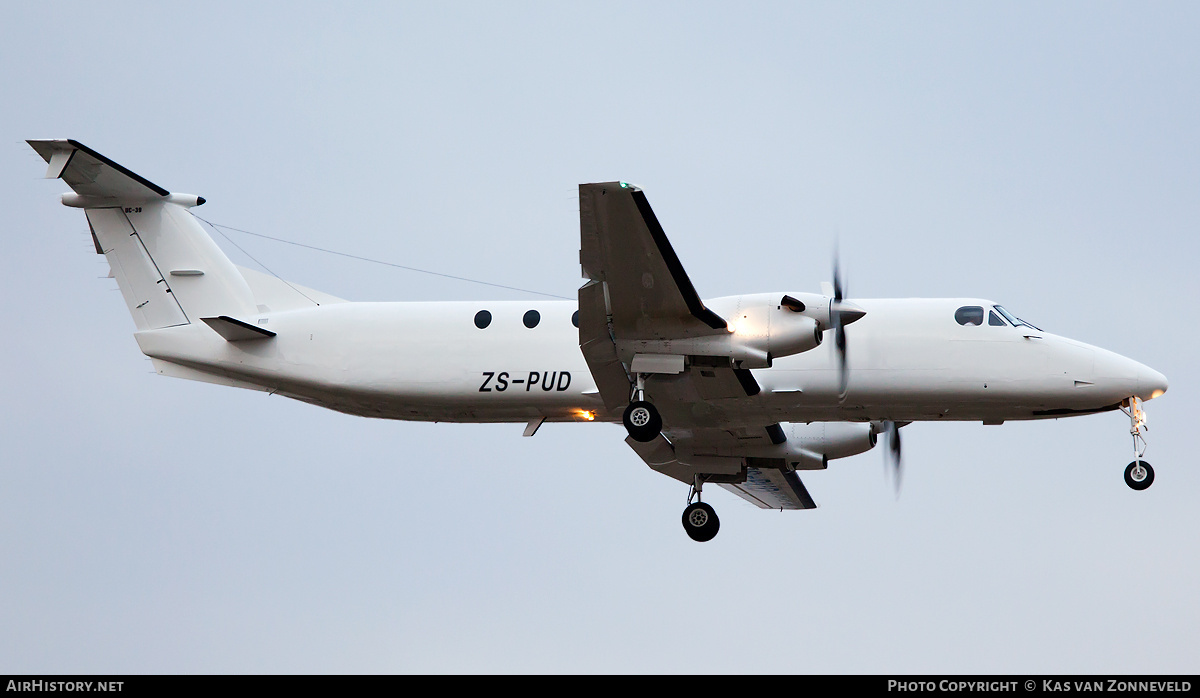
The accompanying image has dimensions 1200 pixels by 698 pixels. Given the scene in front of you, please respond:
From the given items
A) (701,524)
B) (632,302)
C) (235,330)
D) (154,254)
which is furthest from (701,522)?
(154,254)

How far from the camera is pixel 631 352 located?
688 inches

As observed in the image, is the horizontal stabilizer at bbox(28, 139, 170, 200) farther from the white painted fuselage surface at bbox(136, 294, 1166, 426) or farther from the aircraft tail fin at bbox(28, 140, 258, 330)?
the white painted fuselage surface at bbox(136, 294, 1166, 426)

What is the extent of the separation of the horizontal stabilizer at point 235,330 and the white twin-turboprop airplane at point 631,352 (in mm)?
36

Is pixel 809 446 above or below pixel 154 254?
below

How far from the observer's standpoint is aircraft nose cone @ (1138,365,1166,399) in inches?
707

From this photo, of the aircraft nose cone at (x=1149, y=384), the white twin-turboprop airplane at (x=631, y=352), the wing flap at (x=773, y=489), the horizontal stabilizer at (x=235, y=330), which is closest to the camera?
the white twin-turboprop airplane at (x=631, y=352)

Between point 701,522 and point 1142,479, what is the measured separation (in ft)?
23.8

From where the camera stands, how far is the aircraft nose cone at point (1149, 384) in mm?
17969

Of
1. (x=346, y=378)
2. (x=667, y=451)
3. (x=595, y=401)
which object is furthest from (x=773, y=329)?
(x=346, y=378)

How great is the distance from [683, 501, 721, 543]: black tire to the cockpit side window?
18.8ft

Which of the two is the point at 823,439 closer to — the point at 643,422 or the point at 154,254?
the point at 643,422

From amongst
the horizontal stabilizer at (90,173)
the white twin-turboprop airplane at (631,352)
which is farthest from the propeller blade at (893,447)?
the horizontal stabilizer at (90,173)

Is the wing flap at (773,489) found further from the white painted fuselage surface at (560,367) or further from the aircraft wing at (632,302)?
the aircraft wing at (632,302)
